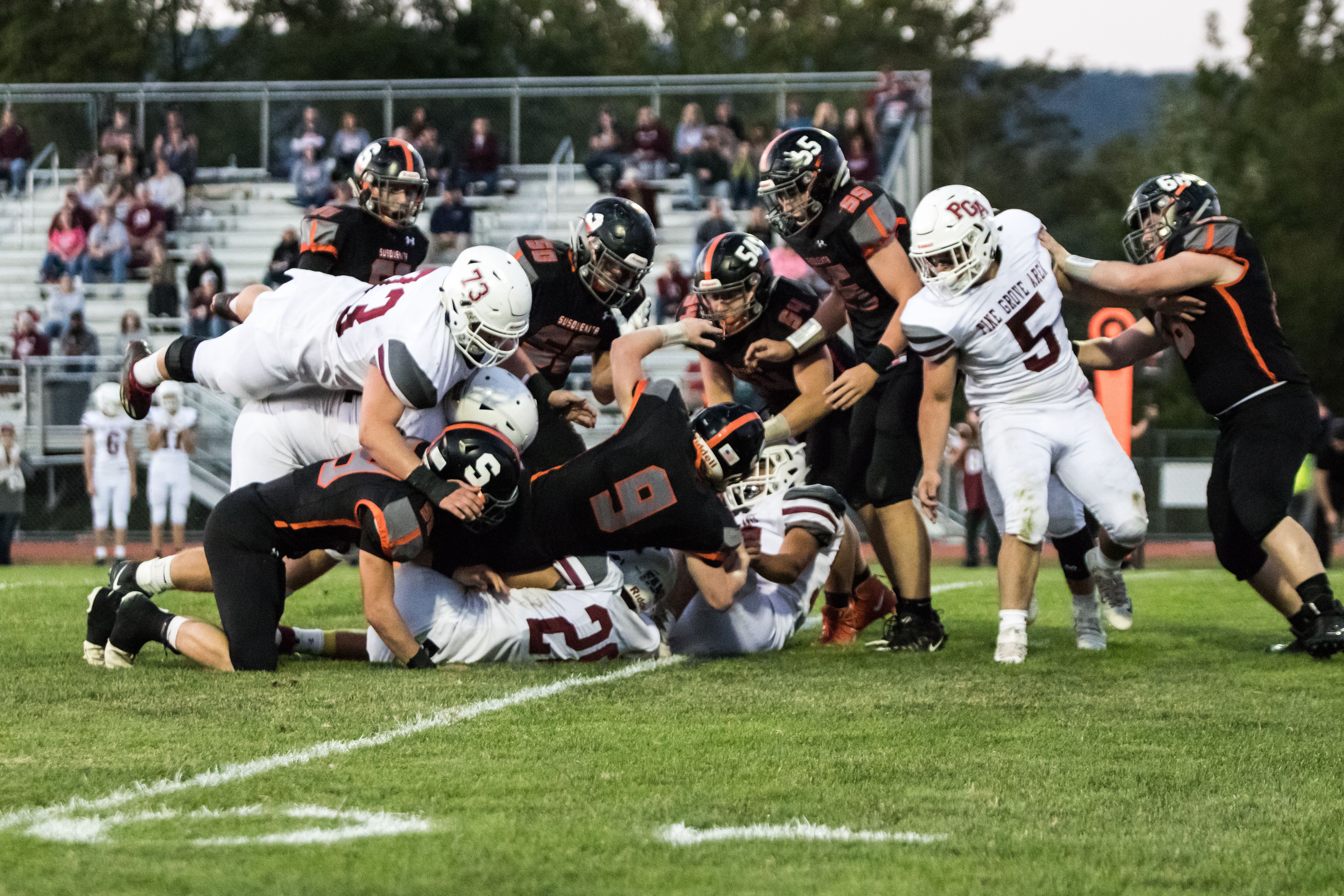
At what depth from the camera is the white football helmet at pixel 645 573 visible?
237 inches

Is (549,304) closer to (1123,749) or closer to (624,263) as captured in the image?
(624,263)

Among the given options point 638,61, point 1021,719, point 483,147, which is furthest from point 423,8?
point 1021,719

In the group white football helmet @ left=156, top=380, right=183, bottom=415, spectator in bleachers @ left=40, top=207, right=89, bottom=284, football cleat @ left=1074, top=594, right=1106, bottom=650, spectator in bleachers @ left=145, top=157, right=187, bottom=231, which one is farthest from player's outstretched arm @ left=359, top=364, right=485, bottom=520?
spectator in bleachers @ left=145, top=157, right=187, bottom=231

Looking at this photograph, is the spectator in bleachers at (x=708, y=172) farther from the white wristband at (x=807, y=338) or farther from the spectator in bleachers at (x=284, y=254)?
the white wristband at (x=807, y=338)

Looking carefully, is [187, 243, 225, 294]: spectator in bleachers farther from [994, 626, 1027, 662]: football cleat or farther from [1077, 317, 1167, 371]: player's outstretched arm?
[994, 626, 1027, 662]: football cleat

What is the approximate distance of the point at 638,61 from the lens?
4162 cm

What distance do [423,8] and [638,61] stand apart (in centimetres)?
870

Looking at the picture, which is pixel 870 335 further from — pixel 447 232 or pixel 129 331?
pixel 129 331

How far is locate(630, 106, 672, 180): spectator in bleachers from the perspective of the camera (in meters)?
18.6

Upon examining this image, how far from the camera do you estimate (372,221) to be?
7352 millimetres

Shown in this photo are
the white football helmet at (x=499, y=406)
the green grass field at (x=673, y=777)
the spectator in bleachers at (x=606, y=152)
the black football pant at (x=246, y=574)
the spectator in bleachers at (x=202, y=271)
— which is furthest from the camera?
the spectator in bleachers at (x=606, y=152)

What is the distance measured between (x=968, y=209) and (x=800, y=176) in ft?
2.76

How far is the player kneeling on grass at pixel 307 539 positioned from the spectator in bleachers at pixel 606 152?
13486 millimetres

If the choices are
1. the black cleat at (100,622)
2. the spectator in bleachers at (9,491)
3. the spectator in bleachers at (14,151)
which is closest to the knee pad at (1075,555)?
the black cleat at (100,622)
